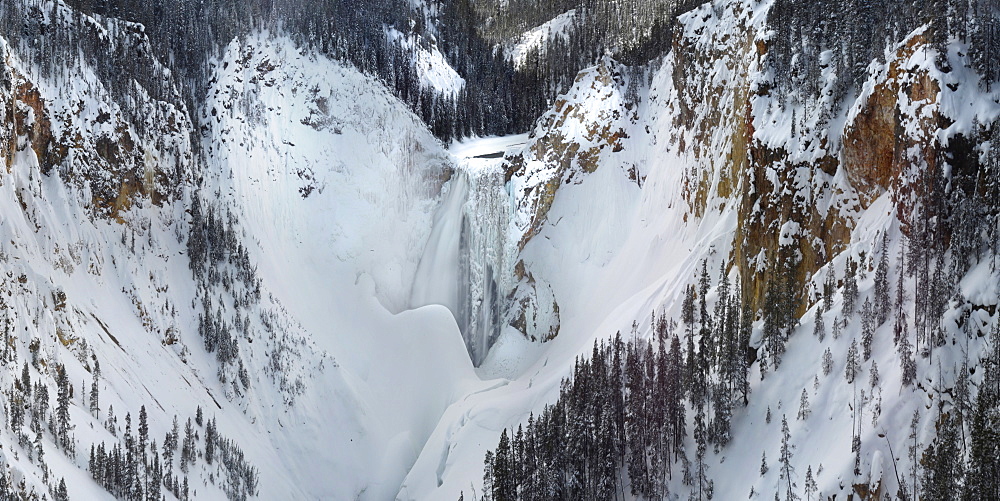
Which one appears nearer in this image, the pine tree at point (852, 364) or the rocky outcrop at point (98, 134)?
the pine tree at point (852, 364)

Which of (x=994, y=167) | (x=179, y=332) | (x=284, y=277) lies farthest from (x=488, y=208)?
(x=994, y=167)

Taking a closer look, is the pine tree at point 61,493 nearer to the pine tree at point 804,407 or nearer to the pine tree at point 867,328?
the pine tree at point 804,407

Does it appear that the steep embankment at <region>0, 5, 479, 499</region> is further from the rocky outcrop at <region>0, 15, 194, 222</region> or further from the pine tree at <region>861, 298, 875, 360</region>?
the pine tree at <region>861, 298, 875, 360</region>

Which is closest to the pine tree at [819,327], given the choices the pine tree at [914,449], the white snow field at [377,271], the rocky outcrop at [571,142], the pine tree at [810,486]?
the white snow field at [377,271]

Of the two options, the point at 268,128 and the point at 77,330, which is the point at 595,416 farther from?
the point at 268,128

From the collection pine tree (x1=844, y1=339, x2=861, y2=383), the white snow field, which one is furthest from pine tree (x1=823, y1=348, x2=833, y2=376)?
pine tree (x1=844, y1=339, x2=861, y2=383)

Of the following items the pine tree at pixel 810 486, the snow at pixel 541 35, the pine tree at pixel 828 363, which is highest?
the snow at pixel 541 35

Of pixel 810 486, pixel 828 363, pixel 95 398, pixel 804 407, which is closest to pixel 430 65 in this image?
pixel 95 398

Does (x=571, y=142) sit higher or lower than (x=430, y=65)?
lower

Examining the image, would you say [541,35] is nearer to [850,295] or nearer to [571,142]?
[571,142]
